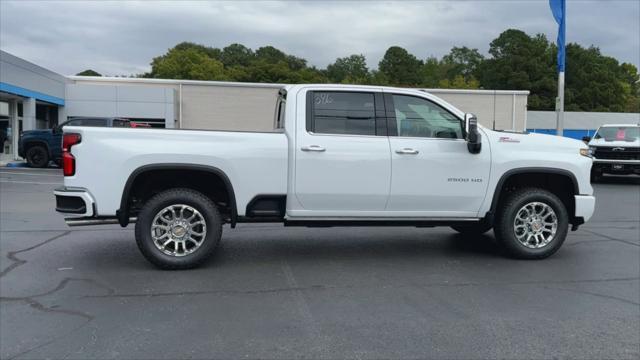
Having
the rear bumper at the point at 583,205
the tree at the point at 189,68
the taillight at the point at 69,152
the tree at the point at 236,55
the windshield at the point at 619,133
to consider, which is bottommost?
the rear bumper at the point at 583,205

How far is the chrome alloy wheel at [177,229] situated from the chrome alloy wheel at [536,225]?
3673 millimetres

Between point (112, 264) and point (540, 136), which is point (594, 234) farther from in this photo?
point (112, 264)

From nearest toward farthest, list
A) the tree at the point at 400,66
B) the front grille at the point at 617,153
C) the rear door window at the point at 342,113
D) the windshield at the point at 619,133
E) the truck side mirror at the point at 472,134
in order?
the truck side mirror at the point at 472,134
the rear door window at the point at 342,113
the front grille at the point at 617,153
the windshield at the point at 619,133
the tree at the point at 400,66

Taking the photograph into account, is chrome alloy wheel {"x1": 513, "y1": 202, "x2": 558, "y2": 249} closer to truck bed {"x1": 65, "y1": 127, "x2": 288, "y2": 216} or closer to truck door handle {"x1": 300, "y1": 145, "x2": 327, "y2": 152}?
truck door handle {"x1": 300, "y1": 145, "x2": 327, "y2": 152}

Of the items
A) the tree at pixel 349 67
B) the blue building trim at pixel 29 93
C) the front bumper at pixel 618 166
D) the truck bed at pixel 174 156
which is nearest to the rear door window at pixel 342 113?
the truck bed at pixel 174 156

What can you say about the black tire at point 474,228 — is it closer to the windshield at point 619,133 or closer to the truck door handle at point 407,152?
the truck door handle at point 407,152

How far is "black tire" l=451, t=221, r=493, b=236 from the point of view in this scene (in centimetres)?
702

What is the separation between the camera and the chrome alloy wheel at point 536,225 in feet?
22.3

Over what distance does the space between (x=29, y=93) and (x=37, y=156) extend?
14.5 ft

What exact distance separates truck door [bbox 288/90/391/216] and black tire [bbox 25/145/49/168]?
1829 cm

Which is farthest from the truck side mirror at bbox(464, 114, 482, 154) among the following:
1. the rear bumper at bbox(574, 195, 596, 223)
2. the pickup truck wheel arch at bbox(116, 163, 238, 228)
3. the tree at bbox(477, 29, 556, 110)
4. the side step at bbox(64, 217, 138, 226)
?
the tree at bbox(477, 29, 556, 110)

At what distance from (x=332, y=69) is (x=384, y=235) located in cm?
10208

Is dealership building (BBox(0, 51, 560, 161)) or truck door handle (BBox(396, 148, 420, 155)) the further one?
dealership building (BBox(0, 51, 560, 161))

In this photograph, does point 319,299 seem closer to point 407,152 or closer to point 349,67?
point 407,152
